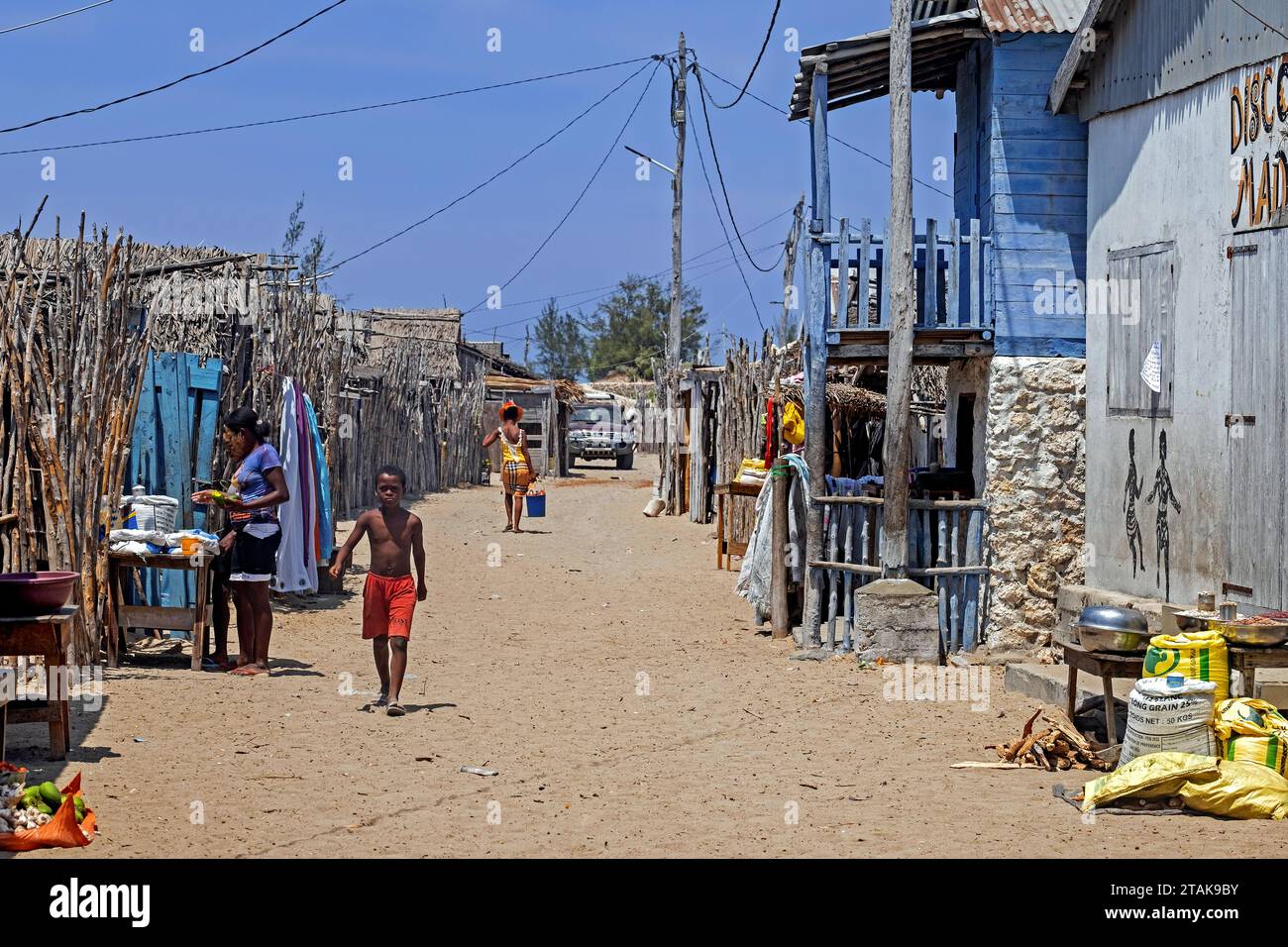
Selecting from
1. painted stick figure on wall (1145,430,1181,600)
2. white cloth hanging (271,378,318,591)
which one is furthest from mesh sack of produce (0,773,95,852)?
painted stick figure on wall (1145,430,1181,600)

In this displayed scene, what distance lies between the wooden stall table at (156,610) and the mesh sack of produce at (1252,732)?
259 inches

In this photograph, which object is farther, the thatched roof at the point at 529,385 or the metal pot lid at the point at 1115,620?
the thatched roof at the point at 529,385

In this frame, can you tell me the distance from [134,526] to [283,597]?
3.33m

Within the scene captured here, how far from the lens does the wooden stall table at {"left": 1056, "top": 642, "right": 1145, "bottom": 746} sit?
7.89 m

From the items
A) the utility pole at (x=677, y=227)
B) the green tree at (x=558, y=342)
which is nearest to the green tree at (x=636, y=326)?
the green tree at (x=558, y=342)

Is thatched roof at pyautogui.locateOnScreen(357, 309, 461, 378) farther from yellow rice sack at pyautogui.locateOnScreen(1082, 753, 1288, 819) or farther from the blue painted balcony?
yellow rice sack at pyautogui.locateOnScreen(1082, 753, 1288, 819)

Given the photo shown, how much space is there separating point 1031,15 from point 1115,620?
5918 millimetres

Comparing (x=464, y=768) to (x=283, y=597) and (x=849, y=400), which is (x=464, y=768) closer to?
(x=283, y=597)

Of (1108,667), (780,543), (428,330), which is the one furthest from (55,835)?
(428,330)

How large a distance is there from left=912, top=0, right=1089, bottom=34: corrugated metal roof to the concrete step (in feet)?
16.5

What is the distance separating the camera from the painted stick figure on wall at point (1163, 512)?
32.4ft

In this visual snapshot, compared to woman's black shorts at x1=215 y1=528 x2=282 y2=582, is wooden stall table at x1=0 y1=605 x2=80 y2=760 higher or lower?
lower

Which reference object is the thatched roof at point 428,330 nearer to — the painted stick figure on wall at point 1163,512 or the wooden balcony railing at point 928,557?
the wooden balcony railing at point 928,557

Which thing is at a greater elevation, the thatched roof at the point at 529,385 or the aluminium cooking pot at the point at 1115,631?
the thatched roof at the point at 529,385
